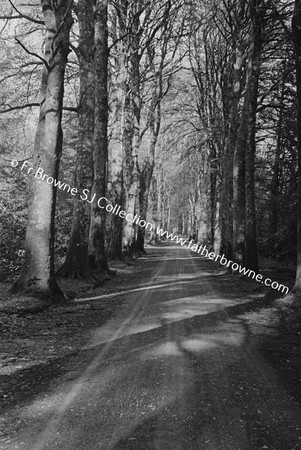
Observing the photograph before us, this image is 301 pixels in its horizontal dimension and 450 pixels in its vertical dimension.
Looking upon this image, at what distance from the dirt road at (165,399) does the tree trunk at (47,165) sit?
2629 millimetres

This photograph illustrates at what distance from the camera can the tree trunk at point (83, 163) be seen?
12.8 m

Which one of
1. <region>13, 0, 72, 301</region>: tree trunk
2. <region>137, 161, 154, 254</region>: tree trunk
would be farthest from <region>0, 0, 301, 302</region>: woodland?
<region>137, 161, 154, 254</region>: tree trunk

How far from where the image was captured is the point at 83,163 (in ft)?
42.8

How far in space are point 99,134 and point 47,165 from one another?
6489 mm

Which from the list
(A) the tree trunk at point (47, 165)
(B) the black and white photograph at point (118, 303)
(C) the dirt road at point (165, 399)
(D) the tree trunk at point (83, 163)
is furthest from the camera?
(D) the tree trunk at point (83, 163)

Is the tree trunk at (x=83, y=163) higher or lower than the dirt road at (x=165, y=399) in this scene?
higher

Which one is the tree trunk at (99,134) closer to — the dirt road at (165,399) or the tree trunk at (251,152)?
the tree trunk at (251,152)

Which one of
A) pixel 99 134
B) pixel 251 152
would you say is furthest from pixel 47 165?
pixel 251 152

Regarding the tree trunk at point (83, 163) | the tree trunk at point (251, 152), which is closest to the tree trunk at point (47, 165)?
the tree trunk at point (83, 163)

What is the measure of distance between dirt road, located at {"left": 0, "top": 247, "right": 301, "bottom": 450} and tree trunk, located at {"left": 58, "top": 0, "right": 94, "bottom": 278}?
5.63 m

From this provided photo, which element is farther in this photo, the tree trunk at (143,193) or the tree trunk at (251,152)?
the tree trunk at (143,193)

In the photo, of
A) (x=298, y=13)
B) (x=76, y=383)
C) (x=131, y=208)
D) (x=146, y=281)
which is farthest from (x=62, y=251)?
(x=76, y=383)

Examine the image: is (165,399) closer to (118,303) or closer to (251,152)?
(118,303)

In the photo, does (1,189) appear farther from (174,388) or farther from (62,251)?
(174,388)
